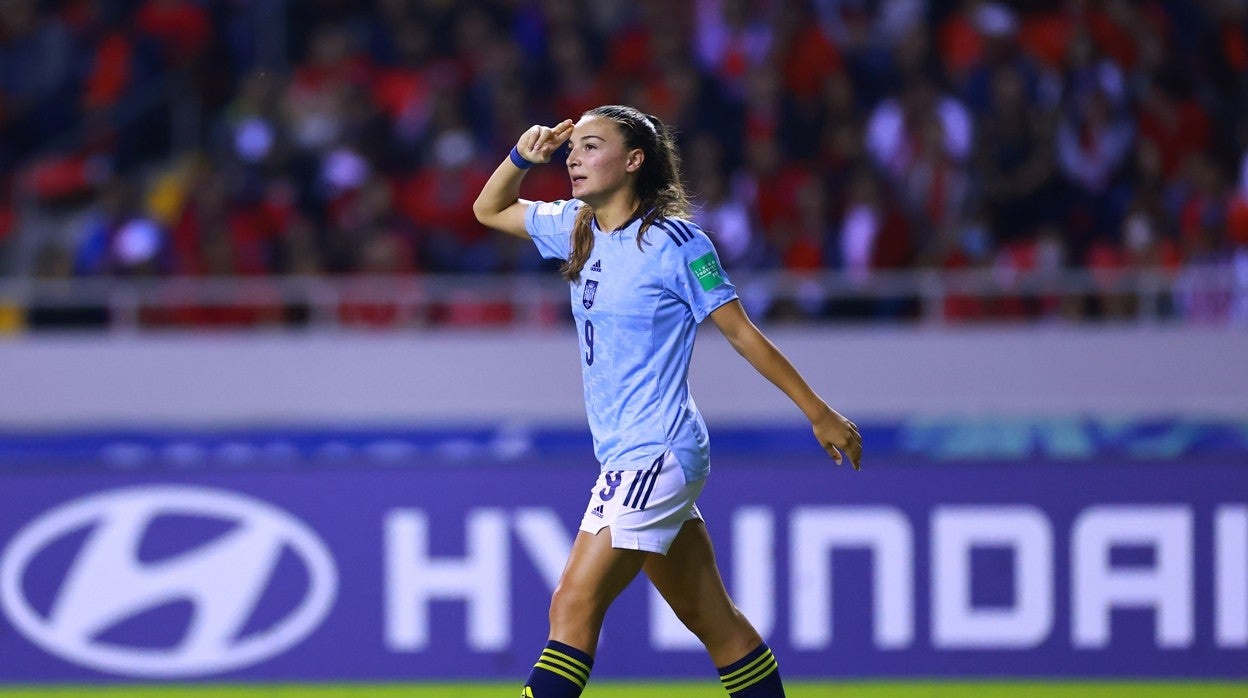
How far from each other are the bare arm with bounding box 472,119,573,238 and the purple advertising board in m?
1.70

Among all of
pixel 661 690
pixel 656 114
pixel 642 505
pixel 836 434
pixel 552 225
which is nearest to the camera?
pixel 836 434

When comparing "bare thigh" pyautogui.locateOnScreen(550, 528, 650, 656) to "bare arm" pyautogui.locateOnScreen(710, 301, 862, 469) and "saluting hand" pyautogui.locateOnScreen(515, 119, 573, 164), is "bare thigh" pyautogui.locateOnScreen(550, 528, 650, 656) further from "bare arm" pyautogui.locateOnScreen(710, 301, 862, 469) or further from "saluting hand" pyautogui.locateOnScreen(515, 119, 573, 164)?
"saluting hand" pyautogui.locateOnScreen(515, 119, 573, 164)

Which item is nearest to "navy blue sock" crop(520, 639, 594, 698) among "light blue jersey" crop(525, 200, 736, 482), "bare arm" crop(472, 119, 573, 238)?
"light blue jersey" crop(525, 200, 736, 482)

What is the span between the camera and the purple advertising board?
6.05m

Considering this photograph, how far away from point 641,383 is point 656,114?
6040mm

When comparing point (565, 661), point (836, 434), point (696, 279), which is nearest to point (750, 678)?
point (565, 661)

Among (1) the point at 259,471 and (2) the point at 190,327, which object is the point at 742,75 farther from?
(1) the point at 259,471

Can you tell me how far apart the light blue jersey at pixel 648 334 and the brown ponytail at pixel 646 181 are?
0.19 feet

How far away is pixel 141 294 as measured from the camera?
380 inches

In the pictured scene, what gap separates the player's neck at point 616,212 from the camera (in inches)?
170

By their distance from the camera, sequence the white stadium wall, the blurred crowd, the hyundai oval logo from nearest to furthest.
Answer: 1. the hyundai oval logo
2. the white stadium wall
3. the blurred crowd

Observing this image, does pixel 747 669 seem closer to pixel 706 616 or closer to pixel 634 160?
pixel 706 616

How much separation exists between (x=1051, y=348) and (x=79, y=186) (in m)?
6.36

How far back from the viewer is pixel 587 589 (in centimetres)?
416
